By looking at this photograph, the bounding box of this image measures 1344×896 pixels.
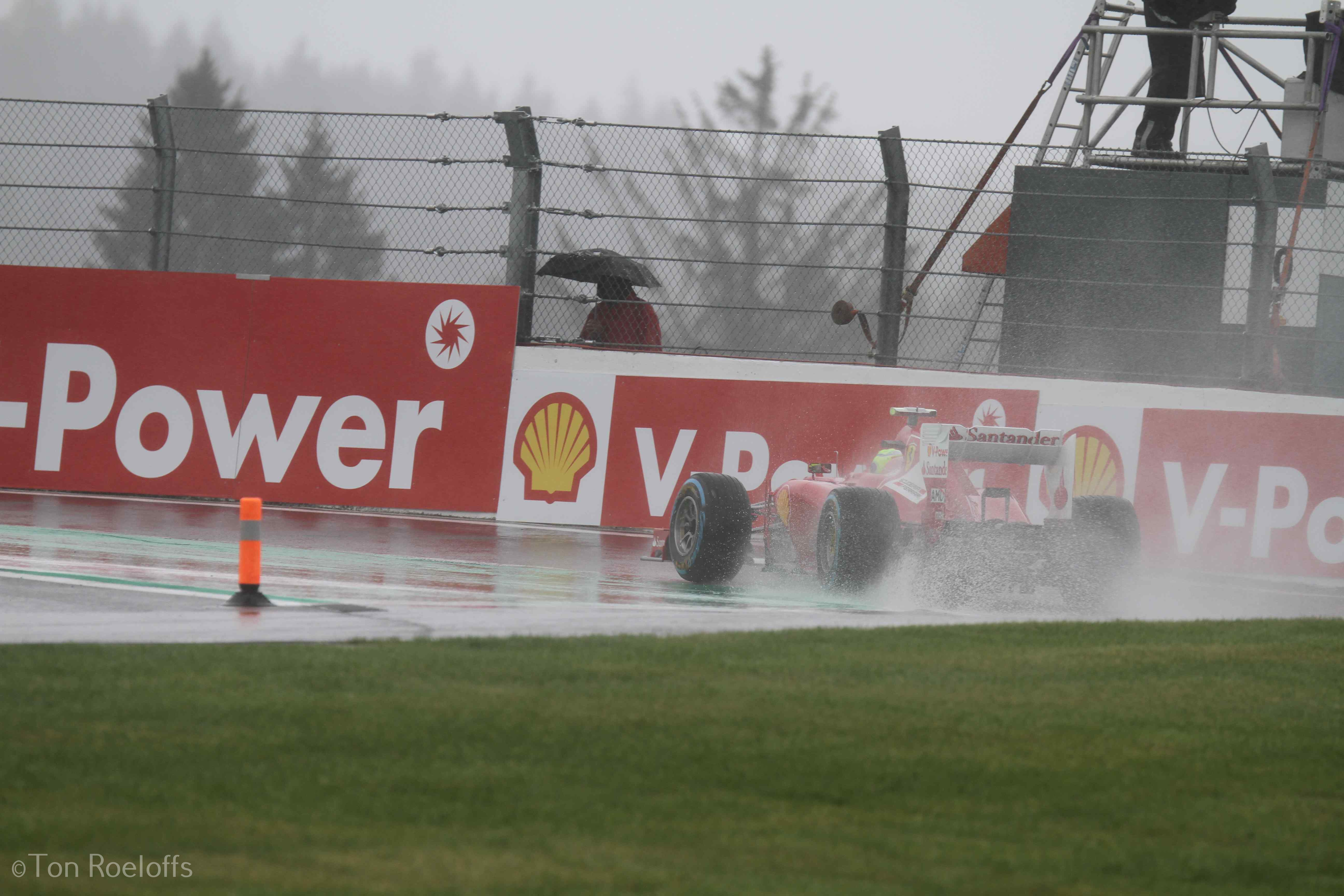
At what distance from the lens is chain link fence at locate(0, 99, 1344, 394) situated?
12.7m

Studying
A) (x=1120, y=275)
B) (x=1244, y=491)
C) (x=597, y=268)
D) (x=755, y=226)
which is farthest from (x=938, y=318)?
A: (x=597, y=268)

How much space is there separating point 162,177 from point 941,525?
8.21m

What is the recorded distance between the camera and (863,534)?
8.04m

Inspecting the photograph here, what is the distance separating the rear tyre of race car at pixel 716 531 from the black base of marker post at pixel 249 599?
2.66 m

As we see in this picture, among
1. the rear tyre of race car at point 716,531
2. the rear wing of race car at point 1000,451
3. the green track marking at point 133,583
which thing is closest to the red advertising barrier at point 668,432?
the rear tyre of race car at point 716,531

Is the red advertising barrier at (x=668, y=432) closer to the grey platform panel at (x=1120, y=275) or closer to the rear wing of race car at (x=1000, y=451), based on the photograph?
the grey platform panel at (x=1120, y=275)

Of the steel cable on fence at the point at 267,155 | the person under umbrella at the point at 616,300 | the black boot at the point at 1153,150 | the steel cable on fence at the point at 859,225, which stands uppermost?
the black boot at the point at 1153,150

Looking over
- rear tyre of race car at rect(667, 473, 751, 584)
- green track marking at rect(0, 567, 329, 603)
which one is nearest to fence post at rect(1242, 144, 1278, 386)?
rear tyre of race car at rect(667, 473, 751, 584)

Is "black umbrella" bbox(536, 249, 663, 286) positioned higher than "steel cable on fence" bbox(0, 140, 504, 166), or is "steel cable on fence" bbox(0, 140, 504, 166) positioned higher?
"steel cable on fence" bbox(0, 140, 504, 166)

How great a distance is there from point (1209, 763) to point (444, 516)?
29.7 ft

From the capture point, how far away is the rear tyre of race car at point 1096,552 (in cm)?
841

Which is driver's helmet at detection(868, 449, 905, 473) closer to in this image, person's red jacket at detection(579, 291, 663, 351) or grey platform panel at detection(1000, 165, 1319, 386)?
grey platform panel at detection(1000, 165, 1319, 386)

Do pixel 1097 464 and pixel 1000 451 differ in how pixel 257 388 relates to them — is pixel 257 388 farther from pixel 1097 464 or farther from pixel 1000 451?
pixel 1000 451

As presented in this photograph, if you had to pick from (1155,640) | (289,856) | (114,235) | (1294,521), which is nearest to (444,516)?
(114,235)
